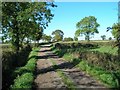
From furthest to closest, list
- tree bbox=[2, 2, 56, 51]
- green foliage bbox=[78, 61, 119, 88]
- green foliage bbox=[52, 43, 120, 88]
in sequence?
tree bbox=[2, 2, 56, 51], green foliage bbox=[52, 43, 120, 88], green foliage bbox=[78, 61, 119, 88]

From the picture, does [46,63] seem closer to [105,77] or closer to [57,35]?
[105,77]

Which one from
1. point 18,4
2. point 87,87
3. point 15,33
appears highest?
Answer: point 18,4

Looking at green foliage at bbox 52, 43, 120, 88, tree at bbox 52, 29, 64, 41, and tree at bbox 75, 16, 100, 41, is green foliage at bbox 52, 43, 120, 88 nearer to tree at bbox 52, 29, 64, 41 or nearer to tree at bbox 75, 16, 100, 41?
tree at bbox 75, 16, 100, 41

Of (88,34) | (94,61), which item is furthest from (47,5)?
(88,34)

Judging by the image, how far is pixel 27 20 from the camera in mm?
36219

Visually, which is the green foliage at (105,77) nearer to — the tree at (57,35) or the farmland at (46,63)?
the farmland at (46,63)

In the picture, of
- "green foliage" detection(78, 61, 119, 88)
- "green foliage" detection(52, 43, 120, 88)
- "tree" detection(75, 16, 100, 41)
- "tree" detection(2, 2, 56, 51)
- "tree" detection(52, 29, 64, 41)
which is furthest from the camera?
"tree" detection(52, 29, 64, 41)

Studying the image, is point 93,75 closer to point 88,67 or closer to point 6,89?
point 88,67

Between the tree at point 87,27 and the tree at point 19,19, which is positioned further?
the tree at point 87,27

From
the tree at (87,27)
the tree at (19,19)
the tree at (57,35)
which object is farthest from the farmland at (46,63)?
the tree at (57,35)

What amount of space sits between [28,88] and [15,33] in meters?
25.1

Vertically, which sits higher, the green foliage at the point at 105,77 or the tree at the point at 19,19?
the tree at the point at 19,19

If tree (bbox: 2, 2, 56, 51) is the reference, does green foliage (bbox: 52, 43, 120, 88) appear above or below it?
below

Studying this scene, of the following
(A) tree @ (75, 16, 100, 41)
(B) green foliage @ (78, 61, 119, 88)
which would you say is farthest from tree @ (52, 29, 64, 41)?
(B) green foliage @ (78, 61, 119, 88)
